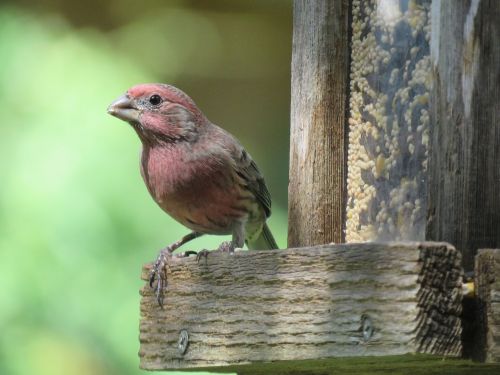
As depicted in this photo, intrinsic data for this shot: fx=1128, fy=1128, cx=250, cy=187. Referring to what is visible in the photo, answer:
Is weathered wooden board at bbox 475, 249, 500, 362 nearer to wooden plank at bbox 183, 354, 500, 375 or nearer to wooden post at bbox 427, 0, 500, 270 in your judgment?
wooden plank at bbox 183, 354, 500, 375

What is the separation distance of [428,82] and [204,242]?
80.6 inches

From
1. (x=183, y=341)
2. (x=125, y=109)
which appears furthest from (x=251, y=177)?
(x=183, y=341)

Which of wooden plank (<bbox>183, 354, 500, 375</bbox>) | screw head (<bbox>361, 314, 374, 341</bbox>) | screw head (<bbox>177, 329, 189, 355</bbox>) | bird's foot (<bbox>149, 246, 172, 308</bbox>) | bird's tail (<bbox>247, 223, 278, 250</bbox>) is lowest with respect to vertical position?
wooden plank (<bbox>183, 354, 500, 375</bbox>)

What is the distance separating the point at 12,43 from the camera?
6.48 meters

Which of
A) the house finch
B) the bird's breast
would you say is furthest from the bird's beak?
the bird's breast

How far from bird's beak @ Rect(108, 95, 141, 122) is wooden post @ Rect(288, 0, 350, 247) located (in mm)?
912

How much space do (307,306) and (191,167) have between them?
158 cm

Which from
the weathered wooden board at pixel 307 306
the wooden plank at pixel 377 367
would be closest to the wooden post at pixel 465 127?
the wooden plank at pixel 377 367

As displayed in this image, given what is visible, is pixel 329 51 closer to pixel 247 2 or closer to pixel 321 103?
pixel 321 103

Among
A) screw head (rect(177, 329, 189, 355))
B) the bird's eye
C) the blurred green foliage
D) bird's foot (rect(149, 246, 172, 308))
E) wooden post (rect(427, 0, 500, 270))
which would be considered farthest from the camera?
the blurred green foliage

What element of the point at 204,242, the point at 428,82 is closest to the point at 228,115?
the point at 204,242

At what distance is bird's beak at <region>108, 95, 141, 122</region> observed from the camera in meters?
5.00

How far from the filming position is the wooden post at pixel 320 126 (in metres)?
4.32

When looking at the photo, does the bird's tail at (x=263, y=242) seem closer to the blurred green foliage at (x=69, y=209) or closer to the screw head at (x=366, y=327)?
the blurred green foliage at (x=69, y=209)
